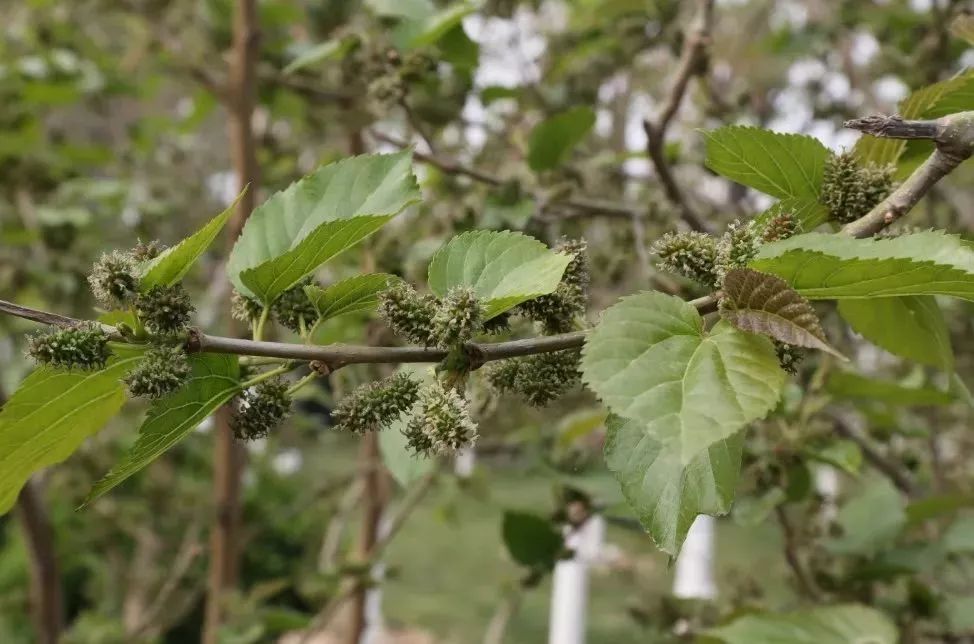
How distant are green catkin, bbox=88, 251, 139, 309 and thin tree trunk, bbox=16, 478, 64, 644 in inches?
32.0

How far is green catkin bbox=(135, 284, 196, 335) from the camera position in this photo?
0.54 meters

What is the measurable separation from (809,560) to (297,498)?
3211 mm

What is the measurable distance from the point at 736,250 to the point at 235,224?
1167 mm

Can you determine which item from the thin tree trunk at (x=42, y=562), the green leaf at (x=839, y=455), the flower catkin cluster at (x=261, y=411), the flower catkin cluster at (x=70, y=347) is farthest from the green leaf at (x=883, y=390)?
the thin tree trunk at (x=42, y=562)

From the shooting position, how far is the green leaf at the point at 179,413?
545 millimetres

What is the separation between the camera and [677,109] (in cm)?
98

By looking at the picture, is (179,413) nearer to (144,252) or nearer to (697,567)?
(144,252)

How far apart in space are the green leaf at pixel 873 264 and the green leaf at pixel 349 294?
24 centimetres

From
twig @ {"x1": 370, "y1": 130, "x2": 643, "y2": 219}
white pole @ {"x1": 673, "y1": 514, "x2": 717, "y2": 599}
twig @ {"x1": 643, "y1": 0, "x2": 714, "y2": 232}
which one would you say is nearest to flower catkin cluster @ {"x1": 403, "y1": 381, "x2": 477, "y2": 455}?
twig @ {"x1": 643, "y1": 0, "x2": 714, "y2": 232}

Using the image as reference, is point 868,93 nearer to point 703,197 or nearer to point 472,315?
point 703,197

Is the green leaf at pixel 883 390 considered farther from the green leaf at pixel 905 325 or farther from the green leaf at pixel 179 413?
the green leaf at pixel 179 413

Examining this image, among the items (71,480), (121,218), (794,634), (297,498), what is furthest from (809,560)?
Result: (297,498)

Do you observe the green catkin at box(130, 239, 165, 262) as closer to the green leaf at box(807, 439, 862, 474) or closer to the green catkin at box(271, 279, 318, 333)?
the green catkin at box(271, 279, 318, 333)

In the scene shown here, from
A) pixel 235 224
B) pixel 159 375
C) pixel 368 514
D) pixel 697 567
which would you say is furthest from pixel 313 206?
pixel 697 567
